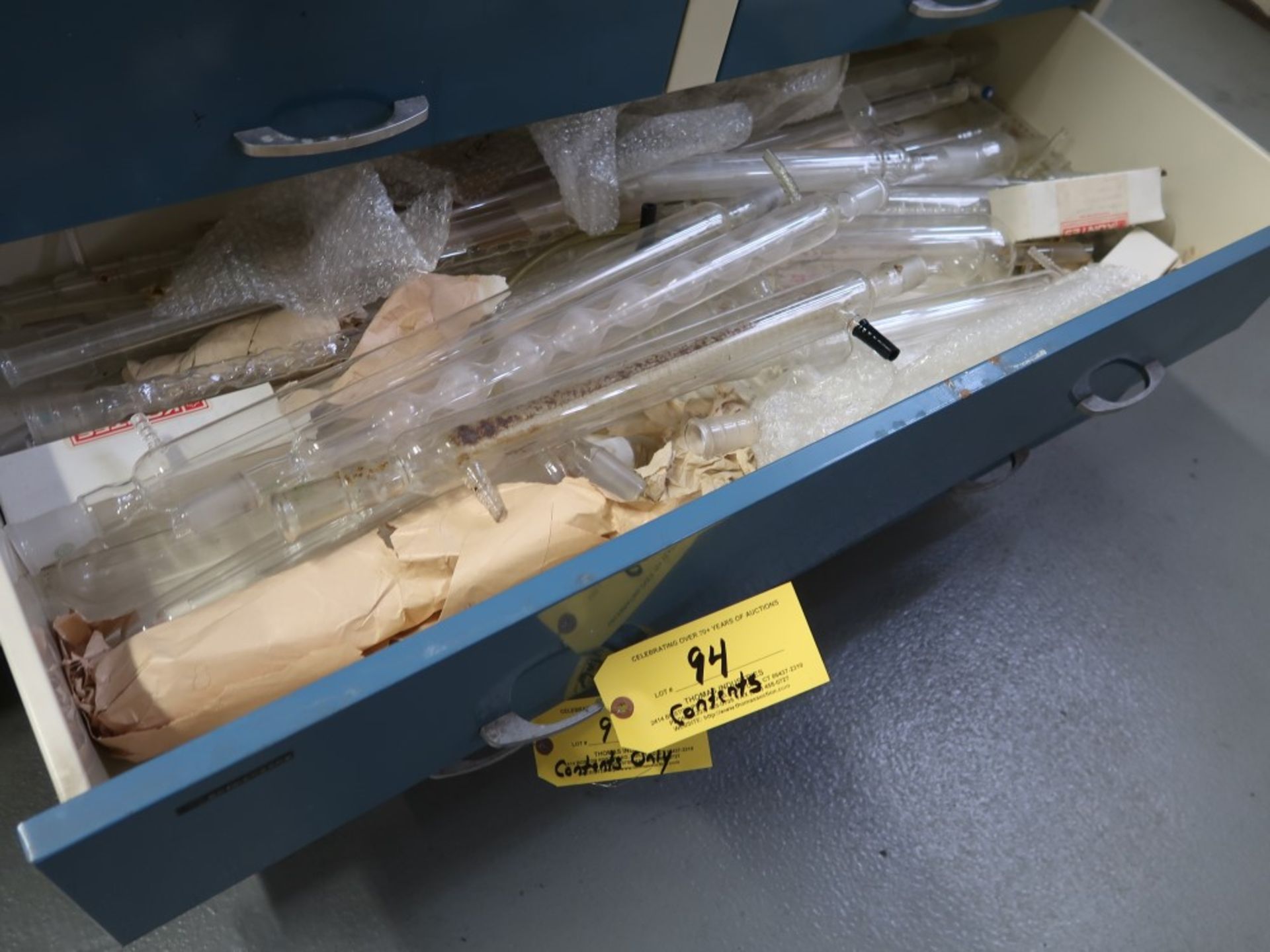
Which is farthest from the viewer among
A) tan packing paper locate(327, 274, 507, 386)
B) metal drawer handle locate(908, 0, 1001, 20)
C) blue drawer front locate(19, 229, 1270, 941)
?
metal drawer handle locate(908, 0, 1001, 20)

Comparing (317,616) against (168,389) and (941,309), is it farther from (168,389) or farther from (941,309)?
(941,309)

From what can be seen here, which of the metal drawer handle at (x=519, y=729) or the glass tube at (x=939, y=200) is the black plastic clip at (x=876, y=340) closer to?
the glass tube at (x=939, y=200)

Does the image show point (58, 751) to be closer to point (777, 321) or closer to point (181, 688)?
point (181, 688)

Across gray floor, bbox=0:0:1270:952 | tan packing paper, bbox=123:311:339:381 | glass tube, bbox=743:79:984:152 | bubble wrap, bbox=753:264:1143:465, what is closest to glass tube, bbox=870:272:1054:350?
bubble wrap, bbox=753:264:1143:465

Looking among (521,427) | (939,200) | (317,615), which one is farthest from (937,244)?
(317,615)

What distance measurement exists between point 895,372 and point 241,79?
65cm

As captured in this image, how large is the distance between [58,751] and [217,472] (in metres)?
0.29

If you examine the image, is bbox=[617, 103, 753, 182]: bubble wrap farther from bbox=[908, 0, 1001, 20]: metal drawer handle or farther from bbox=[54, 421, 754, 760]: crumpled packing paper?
bbox=[54, 421, 754, 760]: crumpled packing paper

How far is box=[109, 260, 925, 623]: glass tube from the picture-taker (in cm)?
76

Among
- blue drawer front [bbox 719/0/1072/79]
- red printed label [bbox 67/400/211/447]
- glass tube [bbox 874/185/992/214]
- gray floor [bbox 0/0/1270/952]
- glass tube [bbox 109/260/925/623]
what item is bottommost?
gray floor [bbox 0/0/1270/952]

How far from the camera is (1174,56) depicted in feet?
6.71

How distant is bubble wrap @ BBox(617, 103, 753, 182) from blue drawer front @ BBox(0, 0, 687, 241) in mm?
165

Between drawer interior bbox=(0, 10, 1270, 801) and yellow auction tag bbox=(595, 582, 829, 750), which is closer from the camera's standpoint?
yellow auction tag bbox=(595, 582, 829, 750)

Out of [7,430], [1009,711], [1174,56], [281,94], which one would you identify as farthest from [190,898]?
[1174,56]
